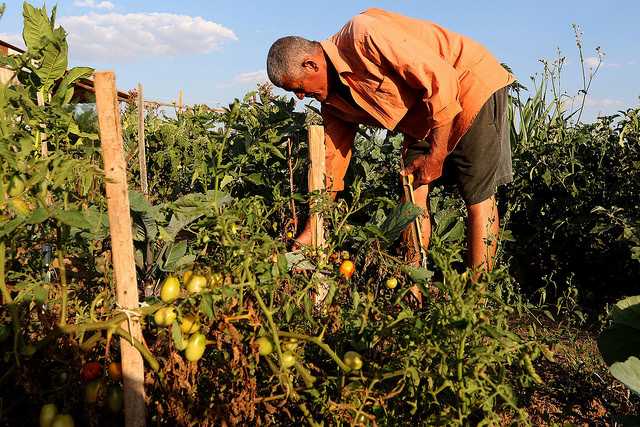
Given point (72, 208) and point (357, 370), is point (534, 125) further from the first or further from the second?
point (72, 208)

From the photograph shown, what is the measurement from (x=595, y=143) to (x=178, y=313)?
121 inches

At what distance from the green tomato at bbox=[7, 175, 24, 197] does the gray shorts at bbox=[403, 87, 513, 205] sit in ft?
7.53

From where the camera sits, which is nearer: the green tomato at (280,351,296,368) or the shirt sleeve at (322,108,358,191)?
the green tomato at (280,351,296,368)

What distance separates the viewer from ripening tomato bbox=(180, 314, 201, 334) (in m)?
1.34

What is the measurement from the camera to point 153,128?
205 inches

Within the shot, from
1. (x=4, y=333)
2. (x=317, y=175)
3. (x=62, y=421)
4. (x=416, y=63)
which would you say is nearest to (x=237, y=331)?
(x=62, y=421)

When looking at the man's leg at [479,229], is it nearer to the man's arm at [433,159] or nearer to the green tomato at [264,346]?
the man's arm at [433,159]

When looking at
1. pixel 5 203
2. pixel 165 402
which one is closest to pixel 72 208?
pixel 5 203

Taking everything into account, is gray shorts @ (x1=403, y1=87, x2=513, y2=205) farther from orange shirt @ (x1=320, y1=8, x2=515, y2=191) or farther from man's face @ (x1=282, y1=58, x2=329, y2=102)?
man's face @ (x1=282, y1=58, x2=329, y2=102)

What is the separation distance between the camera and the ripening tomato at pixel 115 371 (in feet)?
4.60

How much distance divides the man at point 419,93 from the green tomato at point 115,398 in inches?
50.0

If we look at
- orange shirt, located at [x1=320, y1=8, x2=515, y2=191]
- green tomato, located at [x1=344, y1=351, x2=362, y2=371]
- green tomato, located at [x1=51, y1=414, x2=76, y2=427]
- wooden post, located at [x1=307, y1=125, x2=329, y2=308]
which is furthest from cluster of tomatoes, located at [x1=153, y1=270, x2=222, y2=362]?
orange shirt, located at [x1=320, y1=8, x2=515, y2=191]

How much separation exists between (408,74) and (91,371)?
1.89 metres

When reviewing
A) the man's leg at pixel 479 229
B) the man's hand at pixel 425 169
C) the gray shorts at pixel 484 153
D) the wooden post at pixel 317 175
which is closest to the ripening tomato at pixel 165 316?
the wooden post at pixel 317 175
